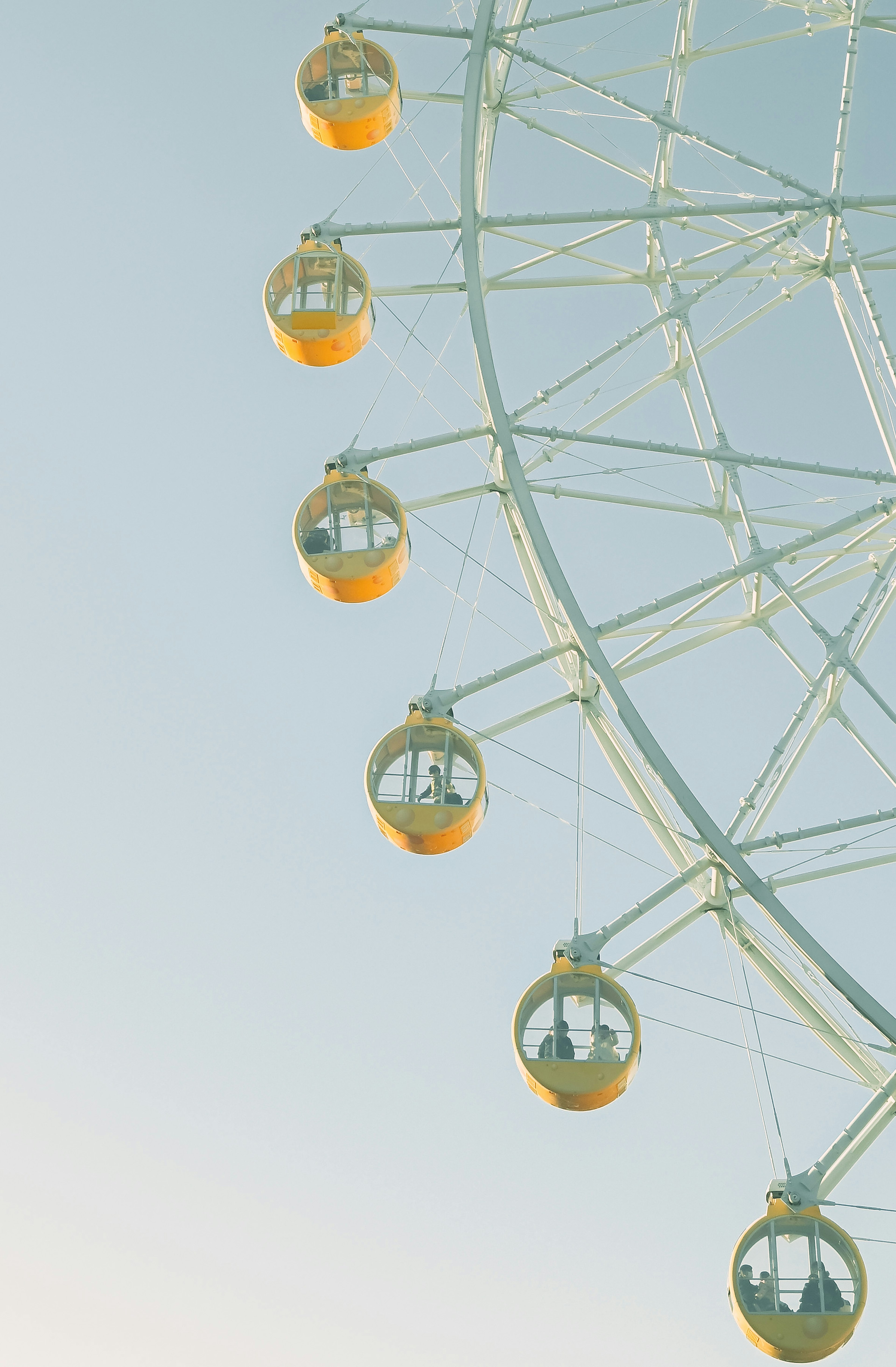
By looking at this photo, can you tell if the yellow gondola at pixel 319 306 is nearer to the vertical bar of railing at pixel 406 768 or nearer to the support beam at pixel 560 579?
the support beam at pixel 560 579

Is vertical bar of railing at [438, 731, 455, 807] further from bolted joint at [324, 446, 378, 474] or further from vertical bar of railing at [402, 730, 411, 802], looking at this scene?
bolted joint at [324, 446, 378, 474]

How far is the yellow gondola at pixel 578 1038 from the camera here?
12.8 meters

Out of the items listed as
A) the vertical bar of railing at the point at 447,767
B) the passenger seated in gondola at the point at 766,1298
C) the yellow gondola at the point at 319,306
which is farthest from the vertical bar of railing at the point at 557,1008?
the yellow gondola at the point at 319,306

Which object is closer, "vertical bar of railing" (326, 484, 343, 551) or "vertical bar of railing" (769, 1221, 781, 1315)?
"vertical bar of railing" (769, 1221, 781, 1315)

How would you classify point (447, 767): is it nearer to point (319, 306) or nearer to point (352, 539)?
point (352, 539)

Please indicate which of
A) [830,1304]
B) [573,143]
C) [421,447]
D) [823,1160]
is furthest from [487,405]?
[830,1304]

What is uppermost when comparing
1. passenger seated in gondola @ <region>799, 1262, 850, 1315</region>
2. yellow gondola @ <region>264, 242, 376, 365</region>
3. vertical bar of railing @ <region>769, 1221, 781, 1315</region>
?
yellow gondola @ <region>264, 242, 376, 365</region>

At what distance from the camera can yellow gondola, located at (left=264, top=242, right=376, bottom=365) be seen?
53.5ft

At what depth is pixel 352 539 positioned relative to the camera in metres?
15.4

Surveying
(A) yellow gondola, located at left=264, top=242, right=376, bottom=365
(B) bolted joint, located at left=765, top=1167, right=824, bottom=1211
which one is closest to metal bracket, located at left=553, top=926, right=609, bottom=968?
(B) bolted joint, located at left=765, top=1167, right=824, bottom=1211

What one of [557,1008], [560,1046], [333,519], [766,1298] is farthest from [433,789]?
[766,1298]

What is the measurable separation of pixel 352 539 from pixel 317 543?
339 millimetres

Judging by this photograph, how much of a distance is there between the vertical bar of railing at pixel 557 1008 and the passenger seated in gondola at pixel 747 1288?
7.31 feet

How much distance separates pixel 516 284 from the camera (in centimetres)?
1584
